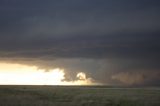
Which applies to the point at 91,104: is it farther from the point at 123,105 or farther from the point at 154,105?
the point at 154,105

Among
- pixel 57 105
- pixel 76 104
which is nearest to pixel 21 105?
pixel 57 105

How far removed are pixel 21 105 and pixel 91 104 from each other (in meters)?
11.7

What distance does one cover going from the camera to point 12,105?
52281mm

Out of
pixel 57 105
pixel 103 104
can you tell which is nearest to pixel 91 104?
pixel 103 104

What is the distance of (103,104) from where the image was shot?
192 feet

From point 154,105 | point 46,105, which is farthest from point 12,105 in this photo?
point 154,105

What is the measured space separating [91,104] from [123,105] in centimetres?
510

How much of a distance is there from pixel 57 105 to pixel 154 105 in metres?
15.9

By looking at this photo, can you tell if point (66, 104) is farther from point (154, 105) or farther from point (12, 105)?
point (154, 105)

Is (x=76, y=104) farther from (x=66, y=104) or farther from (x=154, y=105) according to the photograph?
(x=154, y=105)

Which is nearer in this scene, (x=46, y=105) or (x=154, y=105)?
(x=46, y=105)

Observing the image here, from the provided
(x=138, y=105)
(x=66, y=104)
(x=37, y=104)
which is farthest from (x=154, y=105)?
(x=37, y=104)

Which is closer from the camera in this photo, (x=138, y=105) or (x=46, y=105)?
(x=46, y=105)

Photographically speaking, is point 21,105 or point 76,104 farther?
point 76,104
